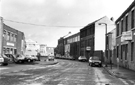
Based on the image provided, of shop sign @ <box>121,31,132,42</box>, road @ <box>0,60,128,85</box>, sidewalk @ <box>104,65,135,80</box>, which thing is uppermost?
shop sign @ <box>121,31,132,42</box>

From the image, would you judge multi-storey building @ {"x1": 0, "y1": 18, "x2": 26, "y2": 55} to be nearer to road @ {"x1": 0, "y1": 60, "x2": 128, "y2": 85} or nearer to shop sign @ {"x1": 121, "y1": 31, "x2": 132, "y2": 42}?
road @ {"x1": 0, "y1": 60, "x2": 128, "y2": 85}

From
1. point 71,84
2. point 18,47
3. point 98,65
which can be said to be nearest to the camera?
point 71,84

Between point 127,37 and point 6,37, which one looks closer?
point 127,37

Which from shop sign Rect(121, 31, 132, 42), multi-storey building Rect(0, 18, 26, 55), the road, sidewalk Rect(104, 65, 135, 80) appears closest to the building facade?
multi-storey building Rect(0, 18, 26, 55)

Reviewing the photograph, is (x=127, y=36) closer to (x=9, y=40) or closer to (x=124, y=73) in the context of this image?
(x=124, y=73)

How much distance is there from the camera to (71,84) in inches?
425

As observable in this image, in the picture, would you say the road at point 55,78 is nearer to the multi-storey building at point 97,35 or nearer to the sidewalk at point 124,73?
the sidewalk at point 124,73

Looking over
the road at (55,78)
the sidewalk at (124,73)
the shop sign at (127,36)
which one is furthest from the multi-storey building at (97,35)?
the road at (55,78)

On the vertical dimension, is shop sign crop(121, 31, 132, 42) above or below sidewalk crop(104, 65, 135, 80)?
above

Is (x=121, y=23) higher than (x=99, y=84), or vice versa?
(x=121, y=23)

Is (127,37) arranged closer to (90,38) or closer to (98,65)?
(98,65)

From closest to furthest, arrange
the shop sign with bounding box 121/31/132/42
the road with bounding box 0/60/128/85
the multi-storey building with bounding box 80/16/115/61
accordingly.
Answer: the road with bounding box 0/60/128/85
the shop sign with bounding box 121/31/132/42
the multi-storey building with bounding box 80/16/115/61

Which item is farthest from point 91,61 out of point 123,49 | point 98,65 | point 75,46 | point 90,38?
point 75,46

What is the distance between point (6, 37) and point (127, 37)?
24.3 meters
